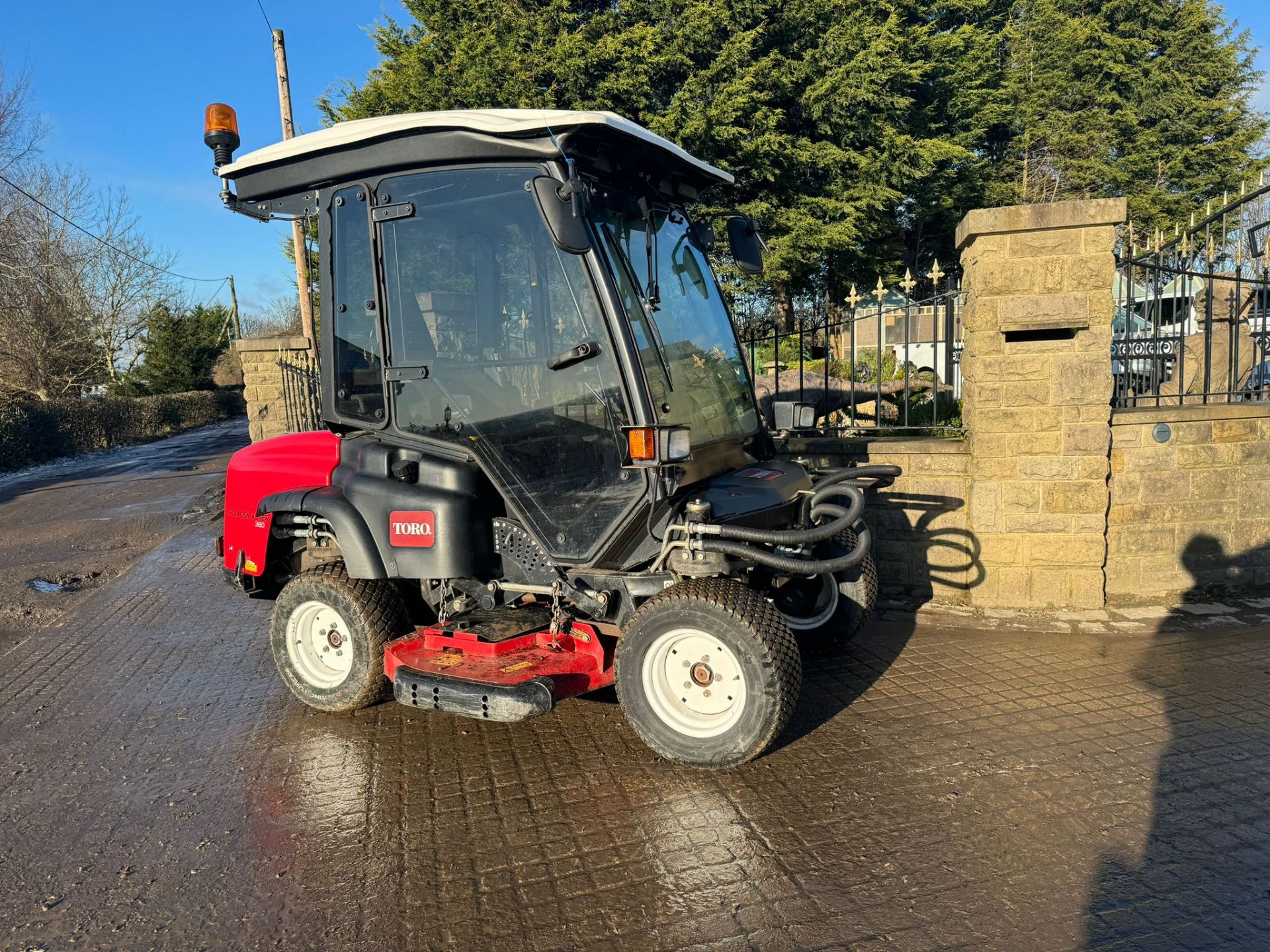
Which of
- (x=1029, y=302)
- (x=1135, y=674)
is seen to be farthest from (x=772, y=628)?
(x=1029, y=302)

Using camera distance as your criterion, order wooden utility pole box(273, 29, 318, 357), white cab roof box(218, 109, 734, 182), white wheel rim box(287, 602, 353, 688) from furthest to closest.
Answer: wooden utility pole box(273, 29, 318, 357)
white wheel rim box(287, 602, 353, 688)
white cab roof box(218, 109, 734, 182)

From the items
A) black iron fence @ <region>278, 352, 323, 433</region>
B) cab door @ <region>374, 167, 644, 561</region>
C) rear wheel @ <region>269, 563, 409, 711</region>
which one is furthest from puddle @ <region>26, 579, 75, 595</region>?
cab door @ <region>374, 167, 644, 561</region>

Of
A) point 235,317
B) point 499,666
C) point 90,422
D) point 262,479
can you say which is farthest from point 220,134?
point 235,317

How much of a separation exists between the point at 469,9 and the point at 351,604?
904 inches

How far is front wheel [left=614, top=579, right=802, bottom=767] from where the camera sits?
11.6 ft

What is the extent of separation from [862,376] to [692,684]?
8.85 metres

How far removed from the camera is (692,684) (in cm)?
378

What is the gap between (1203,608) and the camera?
19.5 feet

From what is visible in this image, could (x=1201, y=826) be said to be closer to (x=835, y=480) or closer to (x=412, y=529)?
(x=835, y=480)

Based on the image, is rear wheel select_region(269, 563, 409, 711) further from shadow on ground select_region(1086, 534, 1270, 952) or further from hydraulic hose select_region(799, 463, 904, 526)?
shadow on ground select_region(1086, 534, 1270, 952)

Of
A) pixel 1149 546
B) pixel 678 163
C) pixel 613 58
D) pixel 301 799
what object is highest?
pixel 613 58

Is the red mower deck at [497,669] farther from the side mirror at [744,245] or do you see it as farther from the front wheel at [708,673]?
the side mirror at [744,245]

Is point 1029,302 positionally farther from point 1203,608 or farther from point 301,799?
point 301,799

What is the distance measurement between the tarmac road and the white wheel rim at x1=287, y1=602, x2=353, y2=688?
3435 mm
